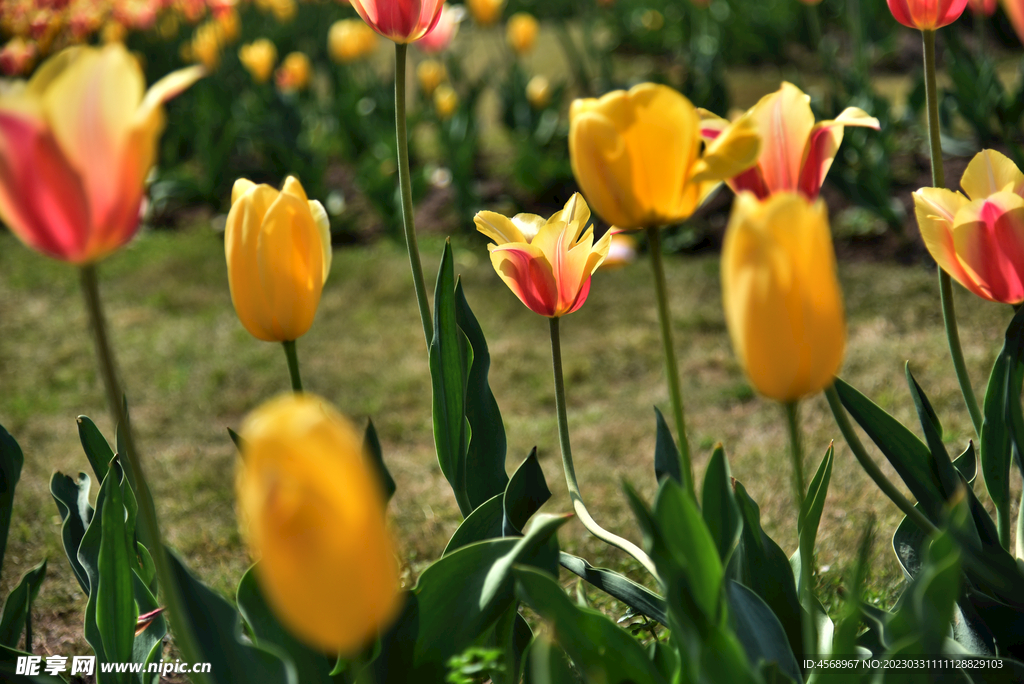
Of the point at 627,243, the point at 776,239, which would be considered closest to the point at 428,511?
the point at 776,239

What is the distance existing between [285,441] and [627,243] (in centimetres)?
437

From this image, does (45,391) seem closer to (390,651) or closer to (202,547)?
(202,547)

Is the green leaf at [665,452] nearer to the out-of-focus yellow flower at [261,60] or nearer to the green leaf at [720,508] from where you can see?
the green leaf at [720,508]

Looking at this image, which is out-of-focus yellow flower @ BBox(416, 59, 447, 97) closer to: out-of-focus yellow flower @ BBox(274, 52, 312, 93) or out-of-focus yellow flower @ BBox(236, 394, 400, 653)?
out-of-focus yellow flower @ BBox(274, 52, 312, 93)

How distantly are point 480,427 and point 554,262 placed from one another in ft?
1.10

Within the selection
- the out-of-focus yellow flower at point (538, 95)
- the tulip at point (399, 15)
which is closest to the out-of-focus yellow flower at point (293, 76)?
the out-of-focus yellow flower at point (538, 95)

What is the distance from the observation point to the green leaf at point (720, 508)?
0.97m

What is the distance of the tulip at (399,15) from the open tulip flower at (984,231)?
765 mm

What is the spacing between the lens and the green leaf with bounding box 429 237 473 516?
1.31m

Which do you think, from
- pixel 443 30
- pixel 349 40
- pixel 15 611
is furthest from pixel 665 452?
pixel 349 40

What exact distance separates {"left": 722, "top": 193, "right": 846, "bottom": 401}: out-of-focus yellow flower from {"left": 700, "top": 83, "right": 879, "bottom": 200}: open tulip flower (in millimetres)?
272

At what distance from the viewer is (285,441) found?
566 mm

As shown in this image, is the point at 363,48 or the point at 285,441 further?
the point at 363,48

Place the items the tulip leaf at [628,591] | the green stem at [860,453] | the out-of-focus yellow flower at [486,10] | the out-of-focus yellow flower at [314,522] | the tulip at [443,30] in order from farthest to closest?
the out-of-focus yellow flower at [486,10] < the tulip at [443,30] < the tulip leaf at [628,591] < the green stem at [860,453] < the out-of-focus yellow flower at [314,522]
